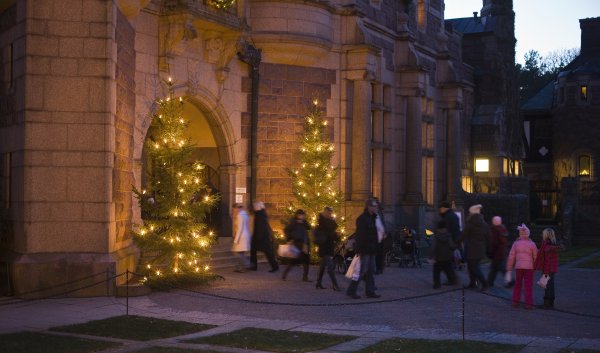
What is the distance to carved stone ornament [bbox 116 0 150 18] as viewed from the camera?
16188mm

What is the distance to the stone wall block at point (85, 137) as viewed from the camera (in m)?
15.0

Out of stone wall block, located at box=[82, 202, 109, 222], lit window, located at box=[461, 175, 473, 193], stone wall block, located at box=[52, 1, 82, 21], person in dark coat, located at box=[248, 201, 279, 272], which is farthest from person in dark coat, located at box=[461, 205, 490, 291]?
lit window, located at box=[461, 175, 473, 193]

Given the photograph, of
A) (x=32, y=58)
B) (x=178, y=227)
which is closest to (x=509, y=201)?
(x=178, y=227)

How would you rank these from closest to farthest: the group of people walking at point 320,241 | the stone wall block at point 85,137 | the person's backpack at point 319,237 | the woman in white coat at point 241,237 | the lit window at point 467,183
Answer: the stone wall block at point 85,137
the group of people walking at point 320,241
the person's backpack at point 319,237
the woman in white coat at point 241,237
the lit window at point 467,183

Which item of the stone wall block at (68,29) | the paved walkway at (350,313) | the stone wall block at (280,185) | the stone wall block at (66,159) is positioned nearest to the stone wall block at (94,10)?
the stone wall block at (68,29)

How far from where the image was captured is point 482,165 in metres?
40.7

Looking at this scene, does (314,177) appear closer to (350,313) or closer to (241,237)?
(241,237)

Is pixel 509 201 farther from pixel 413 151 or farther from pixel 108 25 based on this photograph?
pixel 108 25

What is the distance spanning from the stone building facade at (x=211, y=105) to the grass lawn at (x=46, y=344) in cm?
367

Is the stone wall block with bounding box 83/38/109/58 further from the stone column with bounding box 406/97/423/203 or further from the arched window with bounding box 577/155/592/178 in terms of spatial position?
the arched window with bounding box 577/155/592/178

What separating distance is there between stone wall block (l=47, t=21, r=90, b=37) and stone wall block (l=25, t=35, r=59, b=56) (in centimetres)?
14

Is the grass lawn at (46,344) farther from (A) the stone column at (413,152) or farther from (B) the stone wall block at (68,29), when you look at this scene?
(A) the stone column at (413,152)

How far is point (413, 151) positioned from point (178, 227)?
14.5 metres

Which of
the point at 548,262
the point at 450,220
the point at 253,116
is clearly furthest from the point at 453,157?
the point at 548,262
